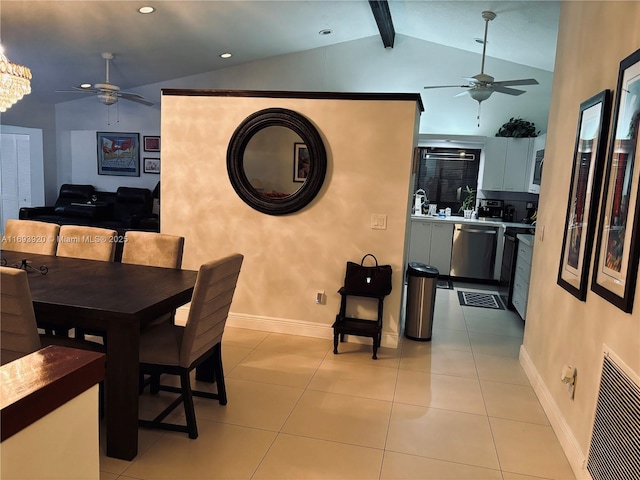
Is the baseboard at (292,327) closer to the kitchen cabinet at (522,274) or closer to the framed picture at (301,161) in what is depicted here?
the framed picture at (301,161)

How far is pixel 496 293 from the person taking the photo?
6.06 meters

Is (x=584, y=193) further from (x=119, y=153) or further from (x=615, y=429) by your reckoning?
(x=119, y=153)

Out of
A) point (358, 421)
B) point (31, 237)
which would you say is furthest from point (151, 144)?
point (358, 421)

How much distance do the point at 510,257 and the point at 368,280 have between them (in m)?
2.50

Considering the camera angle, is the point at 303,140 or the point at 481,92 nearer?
the point at 303,140

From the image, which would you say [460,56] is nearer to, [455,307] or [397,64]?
[397,64]

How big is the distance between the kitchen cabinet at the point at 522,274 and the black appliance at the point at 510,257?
13cm

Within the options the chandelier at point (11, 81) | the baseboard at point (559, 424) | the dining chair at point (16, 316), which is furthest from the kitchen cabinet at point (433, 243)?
the dining chair at point (16, 316)

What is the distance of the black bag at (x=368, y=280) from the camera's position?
3783mm

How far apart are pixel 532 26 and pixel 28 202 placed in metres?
8.72

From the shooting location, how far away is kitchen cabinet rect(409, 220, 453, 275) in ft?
21.7

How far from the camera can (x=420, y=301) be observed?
161 inches

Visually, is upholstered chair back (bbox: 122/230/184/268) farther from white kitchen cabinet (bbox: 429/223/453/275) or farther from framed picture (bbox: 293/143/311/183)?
white kitchen cabinet (bbox: 429/223/453/275)

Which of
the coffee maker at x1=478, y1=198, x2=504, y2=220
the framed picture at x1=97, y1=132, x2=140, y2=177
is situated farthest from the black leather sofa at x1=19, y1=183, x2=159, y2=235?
the coffee maker at x1=478, y1=198, x2=504, y2=220
